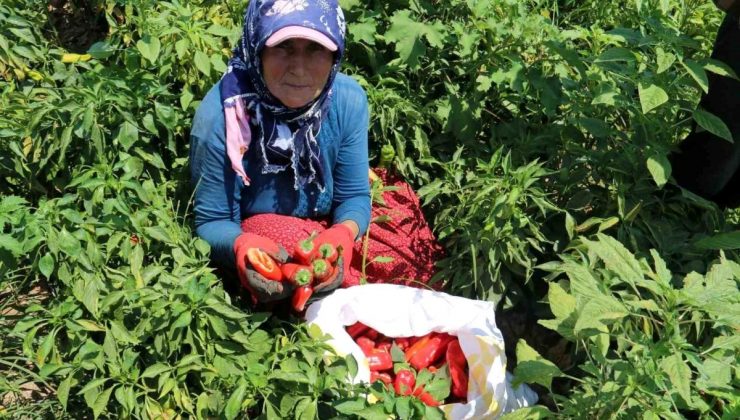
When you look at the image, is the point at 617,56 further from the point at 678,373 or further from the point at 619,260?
the point at 678,373

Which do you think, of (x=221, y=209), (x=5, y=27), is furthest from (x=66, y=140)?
(x=5, y=27)

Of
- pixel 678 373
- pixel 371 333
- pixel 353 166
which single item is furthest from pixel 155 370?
pixel 678 373

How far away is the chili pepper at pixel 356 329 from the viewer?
2.78m

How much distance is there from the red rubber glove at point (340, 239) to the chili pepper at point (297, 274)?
0.53 ft

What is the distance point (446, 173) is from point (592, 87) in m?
0.62

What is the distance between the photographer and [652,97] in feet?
8.45

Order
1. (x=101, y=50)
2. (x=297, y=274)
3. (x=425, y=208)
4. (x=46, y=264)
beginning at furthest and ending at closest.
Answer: (x=425, y=208), (x=101, y=50), (x=297, y=274), (x=46, y=264)

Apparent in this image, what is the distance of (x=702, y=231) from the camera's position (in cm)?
288

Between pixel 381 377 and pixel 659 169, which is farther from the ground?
pixel 659 169

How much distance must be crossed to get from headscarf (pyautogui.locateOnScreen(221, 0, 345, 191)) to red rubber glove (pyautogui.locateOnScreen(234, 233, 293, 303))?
224 mm

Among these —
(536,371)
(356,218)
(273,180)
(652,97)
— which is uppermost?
(652,97)

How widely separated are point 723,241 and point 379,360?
1126 millimetres

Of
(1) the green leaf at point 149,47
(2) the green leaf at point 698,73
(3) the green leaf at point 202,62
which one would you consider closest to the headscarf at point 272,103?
(3) the green leaf at point 202,62

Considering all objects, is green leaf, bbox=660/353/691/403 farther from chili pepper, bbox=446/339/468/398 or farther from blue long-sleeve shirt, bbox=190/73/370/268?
blue long-sleeve shirt, bbox=190/73/370/268
